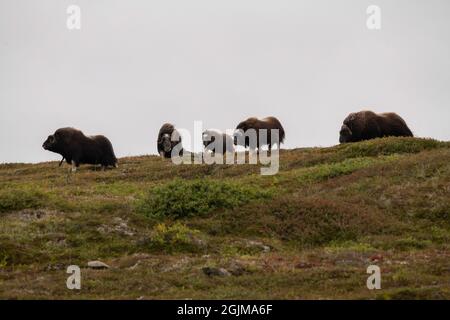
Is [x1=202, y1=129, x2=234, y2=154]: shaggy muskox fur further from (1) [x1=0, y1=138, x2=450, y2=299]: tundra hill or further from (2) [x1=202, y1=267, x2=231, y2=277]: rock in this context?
(2) [x1=202, y1=267, x2=231, y2=277]: rock

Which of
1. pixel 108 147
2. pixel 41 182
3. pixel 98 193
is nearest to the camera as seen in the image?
pixel 98 193

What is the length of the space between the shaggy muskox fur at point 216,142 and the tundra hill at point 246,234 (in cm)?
1465

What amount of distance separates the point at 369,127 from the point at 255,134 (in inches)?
306

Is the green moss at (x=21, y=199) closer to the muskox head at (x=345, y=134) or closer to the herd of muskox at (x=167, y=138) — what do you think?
the herd of muskox at (x=167, y=138)

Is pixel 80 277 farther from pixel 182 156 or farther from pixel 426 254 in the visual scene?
pixel 182 156

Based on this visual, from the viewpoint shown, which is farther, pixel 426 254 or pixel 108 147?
pixel 108 147

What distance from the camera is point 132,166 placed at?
4438 centimetres

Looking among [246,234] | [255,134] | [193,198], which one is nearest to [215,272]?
[246,234]

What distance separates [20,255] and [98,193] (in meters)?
9.57

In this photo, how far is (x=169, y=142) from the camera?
47.5m

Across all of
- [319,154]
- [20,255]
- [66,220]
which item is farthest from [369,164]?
[20,255]

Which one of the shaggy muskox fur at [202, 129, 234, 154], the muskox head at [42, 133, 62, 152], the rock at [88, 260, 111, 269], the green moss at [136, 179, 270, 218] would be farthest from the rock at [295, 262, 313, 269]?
the shaggy muskox fur at [202, 129, 234, 154]
